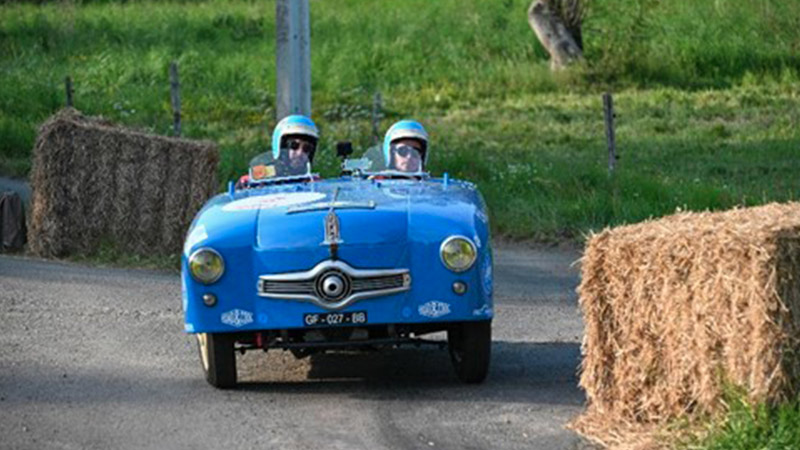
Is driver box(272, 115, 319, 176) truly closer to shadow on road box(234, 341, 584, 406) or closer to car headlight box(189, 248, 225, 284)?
shadow on road box(234, 341, 584, 406)

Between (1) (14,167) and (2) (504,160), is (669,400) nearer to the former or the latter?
(2) (504,160)

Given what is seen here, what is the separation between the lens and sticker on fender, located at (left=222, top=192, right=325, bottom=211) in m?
13.1

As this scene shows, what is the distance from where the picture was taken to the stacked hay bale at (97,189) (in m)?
20.5

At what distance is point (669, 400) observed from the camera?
1087 cm

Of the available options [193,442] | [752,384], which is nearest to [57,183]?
[193,442]

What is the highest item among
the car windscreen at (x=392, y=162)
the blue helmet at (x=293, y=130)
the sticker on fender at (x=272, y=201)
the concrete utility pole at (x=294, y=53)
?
the concrete utility pole at (x=294, y=53)

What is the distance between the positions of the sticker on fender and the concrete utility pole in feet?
38.2

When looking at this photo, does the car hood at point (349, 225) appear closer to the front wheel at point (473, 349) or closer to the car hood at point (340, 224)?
the car hood at point (340, 224)

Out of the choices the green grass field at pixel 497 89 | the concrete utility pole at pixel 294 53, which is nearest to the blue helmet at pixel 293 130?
the green grass field at pixel 497 89

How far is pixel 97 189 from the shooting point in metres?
20.7

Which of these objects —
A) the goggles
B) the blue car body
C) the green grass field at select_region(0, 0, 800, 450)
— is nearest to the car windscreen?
the goggles

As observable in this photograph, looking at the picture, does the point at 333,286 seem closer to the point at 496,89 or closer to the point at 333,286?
the point at 333,286

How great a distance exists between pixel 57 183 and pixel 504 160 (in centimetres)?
817

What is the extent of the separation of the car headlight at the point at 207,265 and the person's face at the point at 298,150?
2.19 m
